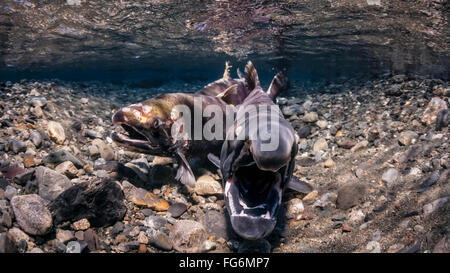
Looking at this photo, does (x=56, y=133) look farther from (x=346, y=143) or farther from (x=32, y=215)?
(x=346, y=143)

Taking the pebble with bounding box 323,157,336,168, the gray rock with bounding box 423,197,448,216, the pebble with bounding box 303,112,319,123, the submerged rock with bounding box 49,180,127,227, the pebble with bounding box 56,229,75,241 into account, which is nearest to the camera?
the gray rock with bounding box 423,197,448,216

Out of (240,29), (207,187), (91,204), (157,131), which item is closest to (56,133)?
(157,131)

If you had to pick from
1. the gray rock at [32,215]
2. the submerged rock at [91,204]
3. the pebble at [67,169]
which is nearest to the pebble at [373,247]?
the submerged rock at [91,204]

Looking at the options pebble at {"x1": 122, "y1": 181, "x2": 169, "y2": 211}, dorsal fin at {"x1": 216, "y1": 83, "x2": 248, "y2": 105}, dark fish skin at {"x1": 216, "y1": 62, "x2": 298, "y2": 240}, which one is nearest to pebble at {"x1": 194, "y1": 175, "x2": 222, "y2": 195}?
pebble at {"x1": 122, "y1": 181, "x2": 169, "y2": 211}

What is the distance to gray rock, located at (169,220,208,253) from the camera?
3230mm

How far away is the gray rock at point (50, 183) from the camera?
A: 353 centimetres

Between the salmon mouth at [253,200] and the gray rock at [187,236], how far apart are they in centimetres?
66

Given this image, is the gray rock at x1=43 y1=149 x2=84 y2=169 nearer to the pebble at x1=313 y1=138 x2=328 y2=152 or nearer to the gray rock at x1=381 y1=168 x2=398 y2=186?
the pebble at x1=313 y1=138 x2=328 y2=152

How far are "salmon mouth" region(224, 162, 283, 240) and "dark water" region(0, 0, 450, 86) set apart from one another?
7343 millimetres

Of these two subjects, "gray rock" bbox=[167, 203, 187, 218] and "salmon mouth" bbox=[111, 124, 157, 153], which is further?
"salmon mouth" bbox=[111, 124, 157, 153]

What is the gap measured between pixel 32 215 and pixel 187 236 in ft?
5.81

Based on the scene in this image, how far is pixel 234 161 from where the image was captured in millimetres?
3199
